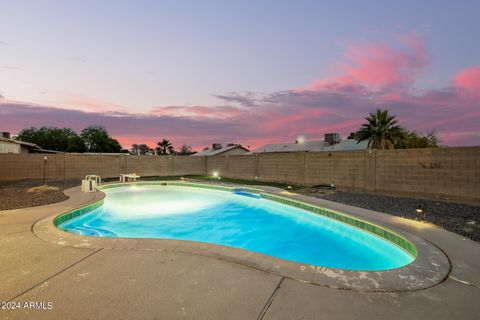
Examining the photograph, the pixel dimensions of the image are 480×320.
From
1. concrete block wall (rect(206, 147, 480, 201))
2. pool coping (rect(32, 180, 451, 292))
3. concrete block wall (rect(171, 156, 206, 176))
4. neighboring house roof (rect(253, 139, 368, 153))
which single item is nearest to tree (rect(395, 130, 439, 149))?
neighboring house roof (rect(253, 139, 368, 153))

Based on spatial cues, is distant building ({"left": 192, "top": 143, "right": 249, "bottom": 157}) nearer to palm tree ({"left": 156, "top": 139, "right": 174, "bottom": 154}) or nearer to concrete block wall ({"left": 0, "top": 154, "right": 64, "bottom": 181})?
palm tree ({"left": 156, "top": 139, "right": 174, "bottom": 154})

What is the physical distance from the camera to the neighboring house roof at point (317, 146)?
1022 inches

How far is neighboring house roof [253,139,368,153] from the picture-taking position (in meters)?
26.0

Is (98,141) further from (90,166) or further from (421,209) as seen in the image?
(421,209)

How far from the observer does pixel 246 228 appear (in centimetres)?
799

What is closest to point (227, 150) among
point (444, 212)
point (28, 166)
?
point (28, 166)

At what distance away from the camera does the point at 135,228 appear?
298 inches

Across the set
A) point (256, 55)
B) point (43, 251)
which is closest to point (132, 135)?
point (256, 55)

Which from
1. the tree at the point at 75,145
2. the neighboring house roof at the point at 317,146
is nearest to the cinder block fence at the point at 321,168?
the neighboring house roof at the point at 317,146

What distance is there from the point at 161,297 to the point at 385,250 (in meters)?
4.38

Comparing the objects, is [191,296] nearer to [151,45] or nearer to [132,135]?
[151,45]

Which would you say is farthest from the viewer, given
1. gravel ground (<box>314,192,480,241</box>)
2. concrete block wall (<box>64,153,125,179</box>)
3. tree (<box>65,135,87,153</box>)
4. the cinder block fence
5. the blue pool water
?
tree (<box>65,135,87,153</box>)

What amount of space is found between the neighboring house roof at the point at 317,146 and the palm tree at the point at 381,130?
957mm

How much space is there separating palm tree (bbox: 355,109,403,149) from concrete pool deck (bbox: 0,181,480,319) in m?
24.7
